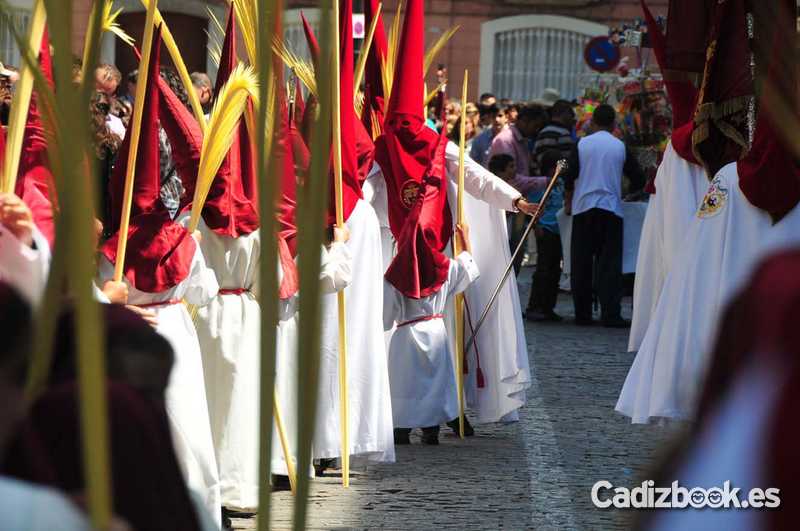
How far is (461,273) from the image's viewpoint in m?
6.64

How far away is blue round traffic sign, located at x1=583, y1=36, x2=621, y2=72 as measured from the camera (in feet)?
53.5

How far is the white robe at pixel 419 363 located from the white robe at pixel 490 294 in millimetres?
374

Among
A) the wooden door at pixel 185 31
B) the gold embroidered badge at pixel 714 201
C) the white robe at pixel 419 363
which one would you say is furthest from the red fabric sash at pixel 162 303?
the wooden door at pixel 185 31

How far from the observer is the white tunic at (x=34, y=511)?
1306 millimetres

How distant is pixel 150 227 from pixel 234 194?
20.0 inches

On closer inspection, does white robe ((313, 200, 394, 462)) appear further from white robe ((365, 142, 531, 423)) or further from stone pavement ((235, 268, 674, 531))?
white robe ((365, 142, 531, 423))

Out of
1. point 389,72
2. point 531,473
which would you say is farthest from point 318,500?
point 389,72

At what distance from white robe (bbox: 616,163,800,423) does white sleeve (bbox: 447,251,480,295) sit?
1624mm

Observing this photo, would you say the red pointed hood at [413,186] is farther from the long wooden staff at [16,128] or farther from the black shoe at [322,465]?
the long wooden staff at [16,128]

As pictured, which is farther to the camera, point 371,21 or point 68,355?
point 371,21

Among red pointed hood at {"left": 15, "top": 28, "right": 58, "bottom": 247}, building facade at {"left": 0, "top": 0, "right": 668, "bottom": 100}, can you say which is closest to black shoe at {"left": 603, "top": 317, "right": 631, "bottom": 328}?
red pointed hood at {"left": 15, "top": 28, "right": 58, "bottom": 247}

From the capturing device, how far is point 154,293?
4367mm

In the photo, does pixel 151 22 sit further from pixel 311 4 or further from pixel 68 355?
pixel 311 4

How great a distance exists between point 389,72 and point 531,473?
1.96 metres
